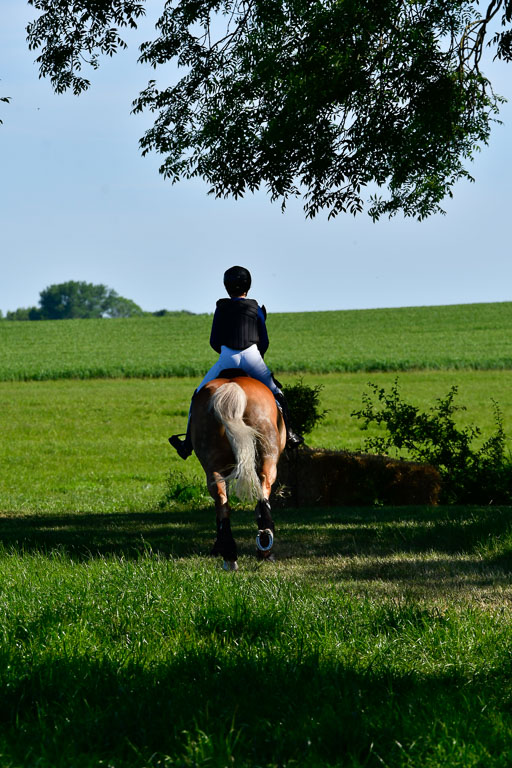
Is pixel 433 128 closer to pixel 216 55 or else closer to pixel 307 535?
pixel 216 55

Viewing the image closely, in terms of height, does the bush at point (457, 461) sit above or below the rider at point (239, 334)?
below

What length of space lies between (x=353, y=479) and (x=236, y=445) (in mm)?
5973

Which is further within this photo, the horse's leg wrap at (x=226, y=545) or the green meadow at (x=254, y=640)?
the horse's leg wrap at (x=226, y=545)

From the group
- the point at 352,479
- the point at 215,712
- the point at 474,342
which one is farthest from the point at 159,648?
the point at 474,342

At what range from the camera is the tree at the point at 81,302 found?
15425cm

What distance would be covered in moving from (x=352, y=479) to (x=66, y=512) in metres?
5.00

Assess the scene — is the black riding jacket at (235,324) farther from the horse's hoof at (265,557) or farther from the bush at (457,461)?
the bush at (457,461)

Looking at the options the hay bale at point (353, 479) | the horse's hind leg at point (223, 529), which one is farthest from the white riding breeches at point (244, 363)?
the hay bale at point (353, 479)

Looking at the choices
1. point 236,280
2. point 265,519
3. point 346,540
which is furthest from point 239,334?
point 346,540

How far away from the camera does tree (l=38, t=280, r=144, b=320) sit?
154m

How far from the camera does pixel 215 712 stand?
3.71 meters

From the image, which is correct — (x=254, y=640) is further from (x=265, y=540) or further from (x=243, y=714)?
(x=265, y=540)

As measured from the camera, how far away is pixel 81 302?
157 meters

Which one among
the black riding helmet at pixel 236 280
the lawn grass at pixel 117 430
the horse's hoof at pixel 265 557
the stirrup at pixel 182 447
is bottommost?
the lawn grass at pixel 117 430
